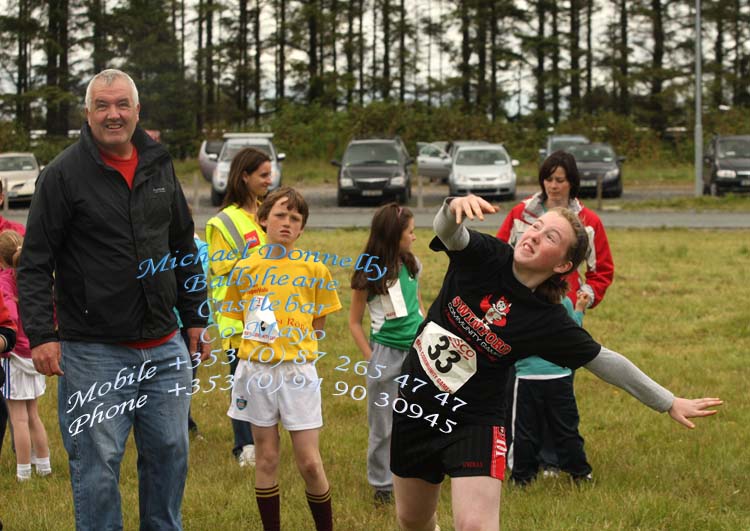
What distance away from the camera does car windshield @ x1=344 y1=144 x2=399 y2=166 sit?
30.0m

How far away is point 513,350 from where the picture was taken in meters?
4.39

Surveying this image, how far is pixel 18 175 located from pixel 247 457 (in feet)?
85.3

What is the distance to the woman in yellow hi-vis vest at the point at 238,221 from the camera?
5.76m

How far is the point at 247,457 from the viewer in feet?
22.2

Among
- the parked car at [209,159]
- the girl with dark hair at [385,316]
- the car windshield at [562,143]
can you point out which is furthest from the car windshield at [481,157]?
the girl with dark hair at [385,316]

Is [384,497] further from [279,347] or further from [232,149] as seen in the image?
[232,149]

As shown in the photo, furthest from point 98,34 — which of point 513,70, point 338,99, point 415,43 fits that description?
point 513,70

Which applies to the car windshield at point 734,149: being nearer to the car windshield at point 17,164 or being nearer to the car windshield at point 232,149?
the car windshield at point 232,149

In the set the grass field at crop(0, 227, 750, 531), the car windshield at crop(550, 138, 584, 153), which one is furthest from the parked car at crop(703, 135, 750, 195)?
the grass field at crop(0, 227, 750, 531)

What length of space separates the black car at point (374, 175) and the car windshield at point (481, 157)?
1565 mm

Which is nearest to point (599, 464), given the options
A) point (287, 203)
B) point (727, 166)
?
point (287, 203)

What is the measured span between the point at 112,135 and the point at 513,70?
56745mm

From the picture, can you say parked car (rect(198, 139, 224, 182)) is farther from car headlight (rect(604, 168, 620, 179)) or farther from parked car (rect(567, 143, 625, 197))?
car headlight (rect(604, 168, 620, 179))

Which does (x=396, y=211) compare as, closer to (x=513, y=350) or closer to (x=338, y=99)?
(x=513, y=350)
